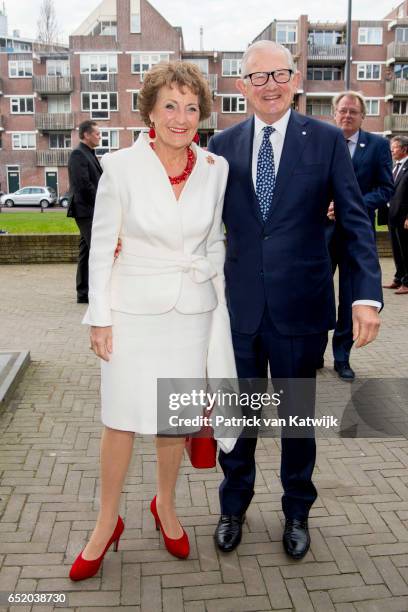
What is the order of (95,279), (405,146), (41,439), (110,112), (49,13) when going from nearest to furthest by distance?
(95,279) → (41,439) → (405,146) → (110,112) → (49,13)

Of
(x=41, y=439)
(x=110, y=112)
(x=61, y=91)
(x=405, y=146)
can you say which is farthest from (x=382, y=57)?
(x=41, y=439)

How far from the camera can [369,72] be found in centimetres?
5050

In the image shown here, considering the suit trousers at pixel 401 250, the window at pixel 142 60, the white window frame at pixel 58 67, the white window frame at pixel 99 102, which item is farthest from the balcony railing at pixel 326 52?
the suit trousers at pixel 401 250

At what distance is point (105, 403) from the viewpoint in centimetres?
273

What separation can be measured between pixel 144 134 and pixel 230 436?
1441mm

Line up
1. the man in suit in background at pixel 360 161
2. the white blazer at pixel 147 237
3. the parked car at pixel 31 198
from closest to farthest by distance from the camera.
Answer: the white blazer at pixel 147 237, the man in suit in background at pixel 360 161, the parked car at pixel 31 198

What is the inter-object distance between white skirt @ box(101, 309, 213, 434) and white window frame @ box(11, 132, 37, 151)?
53185 mm

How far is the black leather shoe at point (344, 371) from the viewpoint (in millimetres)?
5594

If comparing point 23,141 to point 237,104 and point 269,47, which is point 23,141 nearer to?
point 237,104

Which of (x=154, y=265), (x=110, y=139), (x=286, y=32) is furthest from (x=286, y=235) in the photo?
(x=286, y=32)

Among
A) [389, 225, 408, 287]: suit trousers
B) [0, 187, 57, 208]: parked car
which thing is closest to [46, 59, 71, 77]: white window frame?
[0, 187, 57, 208]: parked car

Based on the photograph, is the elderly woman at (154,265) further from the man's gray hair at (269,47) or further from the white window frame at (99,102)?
the white window frame at (99,102)

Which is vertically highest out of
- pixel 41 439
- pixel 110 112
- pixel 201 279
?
pixel 110 112

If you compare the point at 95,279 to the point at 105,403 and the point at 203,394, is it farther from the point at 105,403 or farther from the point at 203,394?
the point at 203,394
